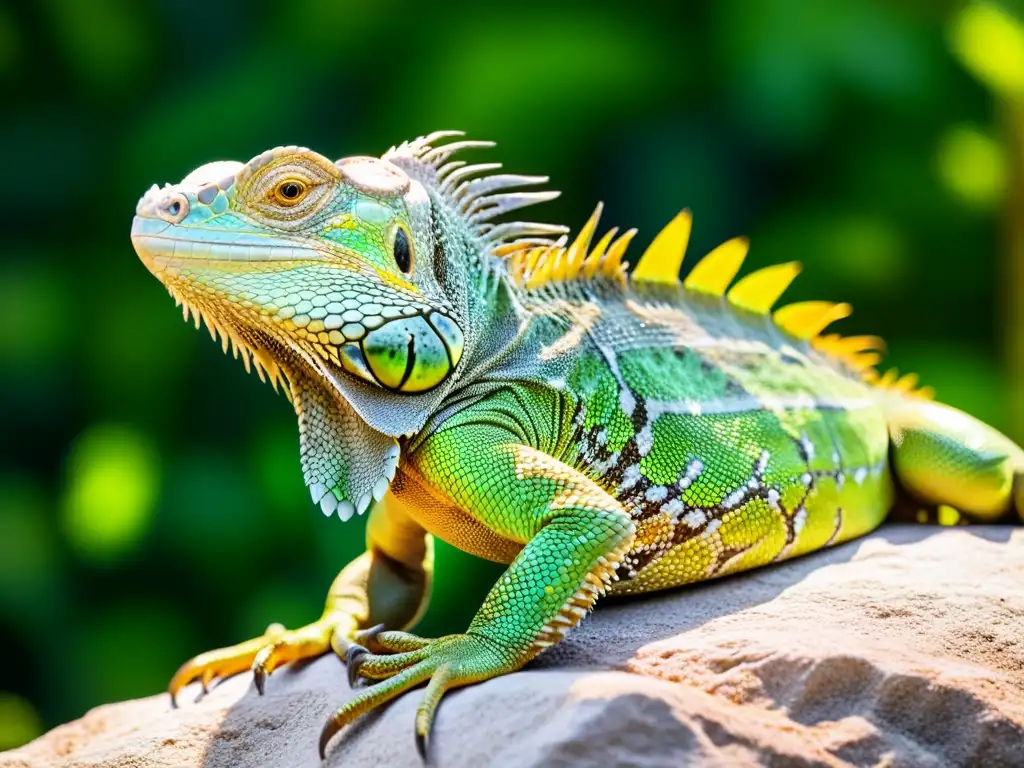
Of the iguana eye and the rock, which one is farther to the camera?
the iguana eye

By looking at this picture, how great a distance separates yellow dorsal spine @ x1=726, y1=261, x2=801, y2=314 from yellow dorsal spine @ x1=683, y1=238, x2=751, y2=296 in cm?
7

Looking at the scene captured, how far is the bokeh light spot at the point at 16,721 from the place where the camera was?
5.32m

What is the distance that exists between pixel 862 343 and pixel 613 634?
5.89 ft

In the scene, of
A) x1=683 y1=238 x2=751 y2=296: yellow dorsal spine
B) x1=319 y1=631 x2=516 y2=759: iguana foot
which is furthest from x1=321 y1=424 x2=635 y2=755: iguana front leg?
x1=683 y1=238 x2=751 y2=296: yellow dorsal spine

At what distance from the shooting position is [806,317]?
12.2 feet

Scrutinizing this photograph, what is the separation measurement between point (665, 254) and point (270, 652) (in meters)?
1.66

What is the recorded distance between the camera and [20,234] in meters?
6.07

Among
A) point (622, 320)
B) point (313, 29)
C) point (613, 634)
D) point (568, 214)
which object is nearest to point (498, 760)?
point (613, 634)

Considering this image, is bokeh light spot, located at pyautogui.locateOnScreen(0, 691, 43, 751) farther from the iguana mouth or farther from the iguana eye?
the iguana eye

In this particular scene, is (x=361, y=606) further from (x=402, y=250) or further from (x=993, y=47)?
(x=993, y=47)

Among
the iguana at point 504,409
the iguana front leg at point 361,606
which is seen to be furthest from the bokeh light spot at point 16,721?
the iguana at point 504,409

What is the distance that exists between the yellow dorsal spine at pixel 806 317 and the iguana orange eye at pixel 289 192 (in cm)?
180

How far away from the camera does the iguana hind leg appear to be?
3443 mm

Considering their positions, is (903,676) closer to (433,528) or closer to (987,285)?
(433,528)
